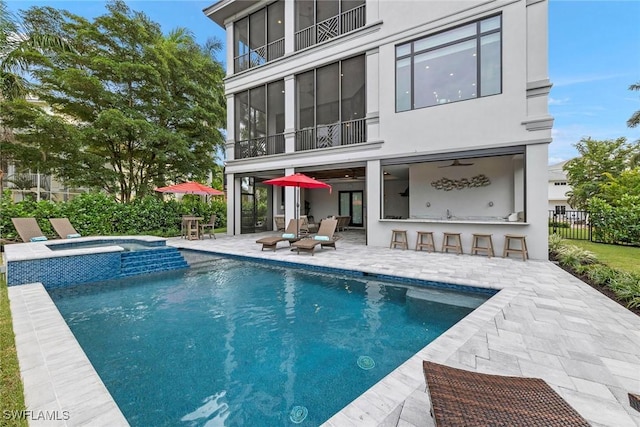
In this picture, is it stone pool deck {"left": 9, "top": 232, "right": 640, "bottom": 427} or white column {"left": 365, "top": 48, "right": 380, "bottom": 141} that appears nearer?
stone pool deck {"left": 9, "top": 232, "right": 640, "bottom": 427}

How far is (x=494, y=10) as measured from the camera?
27.3ft

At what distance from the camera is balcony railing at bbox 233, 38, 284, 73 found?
13070 millimetres

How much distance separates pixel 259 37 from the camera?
14023 millimetres

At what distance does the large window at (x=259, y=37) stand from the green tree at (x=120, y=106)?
8.30 ft

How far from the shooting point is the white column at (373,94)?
10.3 metres

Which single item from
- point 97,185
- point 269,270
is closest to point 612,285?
point 269,270

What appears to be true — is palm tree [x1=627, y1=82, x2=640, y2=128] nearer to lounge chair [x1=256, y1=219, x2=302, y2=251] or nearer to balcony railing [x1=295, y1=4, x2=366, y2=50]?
balcony railing [x1=295, y1=4, x2=366, y2=50]

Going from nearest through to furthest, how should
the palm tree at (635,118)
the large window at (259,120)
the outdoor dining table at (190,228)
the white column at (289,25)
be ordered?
the outdoor dining table at (190,228) → the white column at (289,25) → the large window at (259,120) → the palm tree at (635,118)

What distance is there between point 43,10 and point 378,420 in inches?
729

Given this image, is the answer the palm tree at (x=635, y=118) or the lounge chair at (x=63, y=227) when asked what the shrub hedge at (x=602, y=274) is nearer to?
the lounge chair at (x=63, y=227)

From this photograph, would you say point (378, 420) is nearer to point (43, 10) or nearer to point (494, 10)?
point (494, 10)

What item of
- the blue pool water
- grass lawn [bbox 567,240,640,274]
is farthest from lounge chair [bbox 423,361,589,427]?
grass lawn [bbox 567,240,640,274]

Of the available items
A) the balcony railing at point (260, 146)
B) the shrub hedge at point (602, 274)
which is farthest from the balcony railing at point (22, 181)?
the shrub hedge at point (602, 274)

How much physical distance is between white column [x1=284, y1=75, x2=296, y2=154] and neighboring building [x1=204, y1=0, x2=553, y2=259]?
0.16ft
